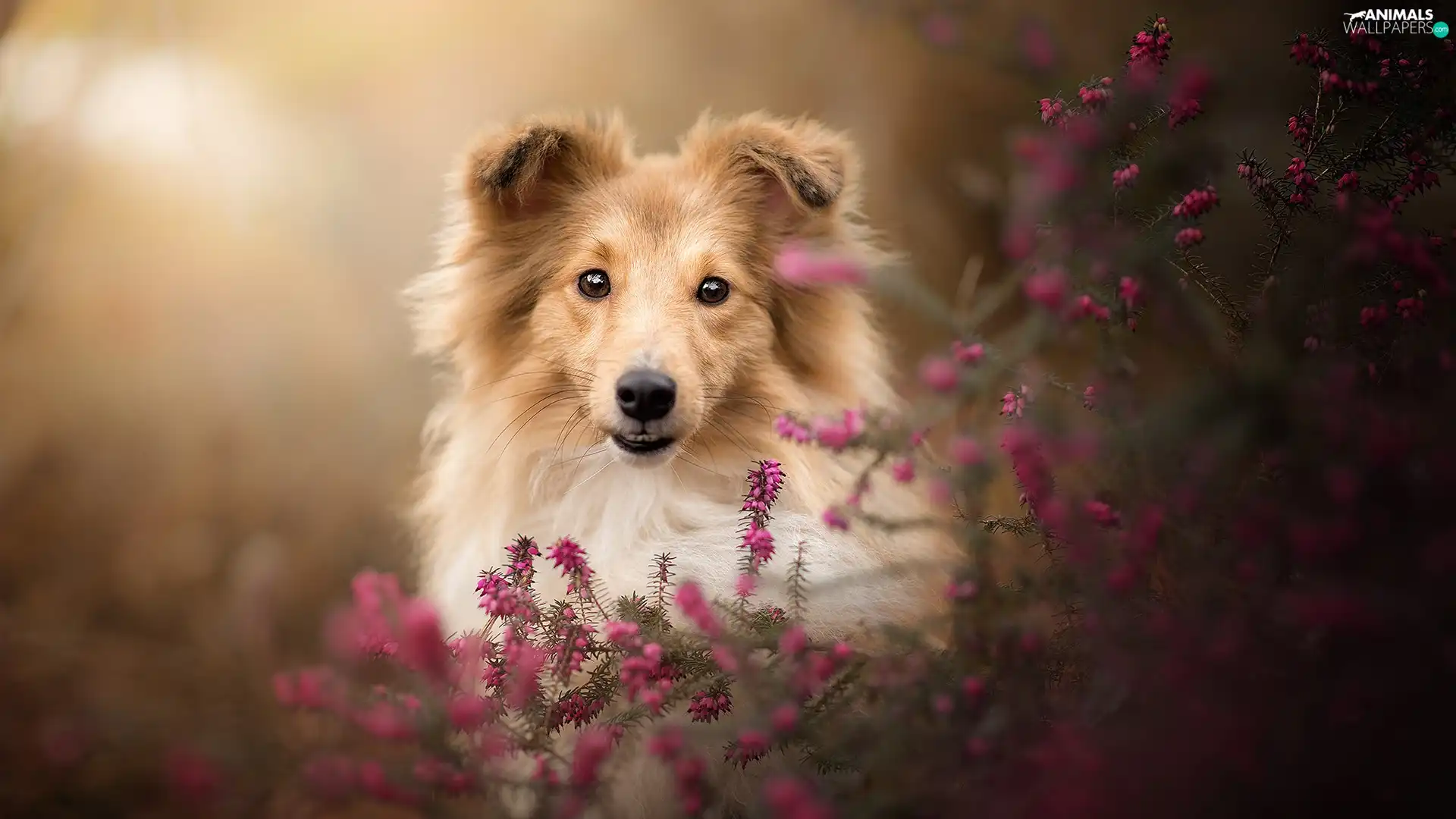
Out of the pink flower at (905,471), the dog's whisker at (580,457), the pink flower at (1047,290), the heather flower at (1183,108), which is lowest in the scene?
the dog's whisker at (580,457)

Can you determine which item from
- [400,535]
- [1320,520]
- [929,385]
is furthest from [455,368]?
[1320,520]

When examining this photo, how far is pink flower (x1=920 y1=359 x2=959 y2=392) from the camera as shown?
114 cm

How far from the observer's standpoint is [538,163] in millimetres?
2209

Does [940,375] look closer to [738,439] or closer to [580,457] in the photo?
[738,439]

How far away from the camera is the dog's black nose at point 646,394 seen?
6.35ft

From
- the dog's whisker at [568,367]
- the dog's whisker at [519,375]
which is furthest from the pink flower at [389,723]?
the dog's whisker at [519,375]

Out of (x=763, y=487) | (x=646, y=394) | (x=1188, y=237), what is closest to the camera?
(x=1188, y=237)

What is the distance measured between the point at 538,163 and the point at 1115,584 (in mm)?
1601

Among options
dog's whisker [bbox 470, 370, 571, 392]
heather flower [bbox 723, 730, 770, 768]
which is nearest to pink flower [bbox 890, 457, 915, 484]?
heather flower [bbox 723, 730, 770, 768]

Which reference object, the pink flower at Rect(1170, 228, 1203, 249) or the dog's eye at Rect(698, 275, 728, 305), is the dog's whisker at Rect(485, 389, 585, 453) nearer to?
the dog's eye at Rect(698, 275, 728, 305)

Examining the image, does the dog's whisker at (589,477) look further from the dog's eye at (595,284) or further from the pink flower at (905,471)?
the pink flower at (905,471)

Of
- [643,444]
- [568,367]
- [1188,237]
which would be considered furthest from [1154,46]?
[568,367]

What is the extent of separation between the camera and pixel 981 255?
3184mm

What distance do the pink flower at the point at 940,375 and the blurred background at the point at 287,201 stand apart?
155 centimetres
